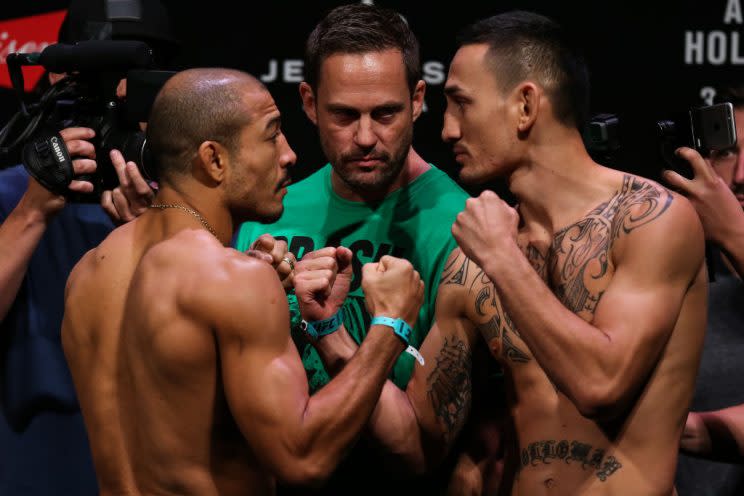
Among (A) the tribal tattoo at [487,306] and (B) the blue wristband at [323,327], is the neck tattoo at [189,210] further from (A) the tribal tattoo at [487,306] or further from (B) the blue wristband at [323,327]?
(A) the tribal tattoo at [487,306]

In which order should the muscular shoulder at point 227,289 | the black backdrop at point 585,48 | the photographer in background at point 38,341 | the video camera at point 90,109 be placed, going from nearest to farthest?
the muscular shoulder at point 227,289
the video camera at point 90,109
the photographer in background at point 38,341
the black backdrop at point 585,48

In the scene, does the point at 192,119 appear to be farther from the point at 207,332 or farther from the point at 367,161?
the point at 367,161

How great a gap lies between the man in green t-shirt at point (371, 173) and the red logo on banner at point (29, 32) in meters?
1.02

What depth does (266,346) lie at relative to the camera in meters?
1.85

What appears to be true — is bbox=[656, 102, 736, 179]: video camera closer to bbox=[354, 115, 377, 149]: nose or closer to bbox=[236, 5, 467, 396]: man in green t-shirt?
bbox=[236, 5, 467, 396]: man in green t-shirt

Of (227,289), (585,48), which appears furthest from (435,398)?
(585,48)

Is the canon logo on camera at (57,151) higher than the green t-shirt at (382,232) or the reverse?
higher

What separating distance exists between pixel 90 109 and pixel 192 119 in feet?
1.72

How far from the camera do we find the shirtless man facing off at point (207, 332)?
72.7 inches

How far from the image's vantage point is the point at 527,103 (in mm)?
2229

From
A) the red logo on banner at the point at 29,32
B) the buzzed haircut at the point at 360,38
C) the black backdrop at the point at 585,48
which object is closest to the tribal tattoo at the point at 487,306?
the buzzed haircut at the point at 360,38

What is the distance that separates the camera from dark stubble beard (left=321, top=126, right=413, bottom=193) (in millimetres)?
2496

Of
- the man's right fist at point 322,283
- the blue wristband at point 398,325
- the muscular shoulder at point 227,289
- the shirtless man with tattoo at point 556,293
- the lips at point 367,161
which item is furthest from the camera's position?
the lips at point 367,161

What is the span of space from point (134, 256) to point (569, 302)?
0.83m
